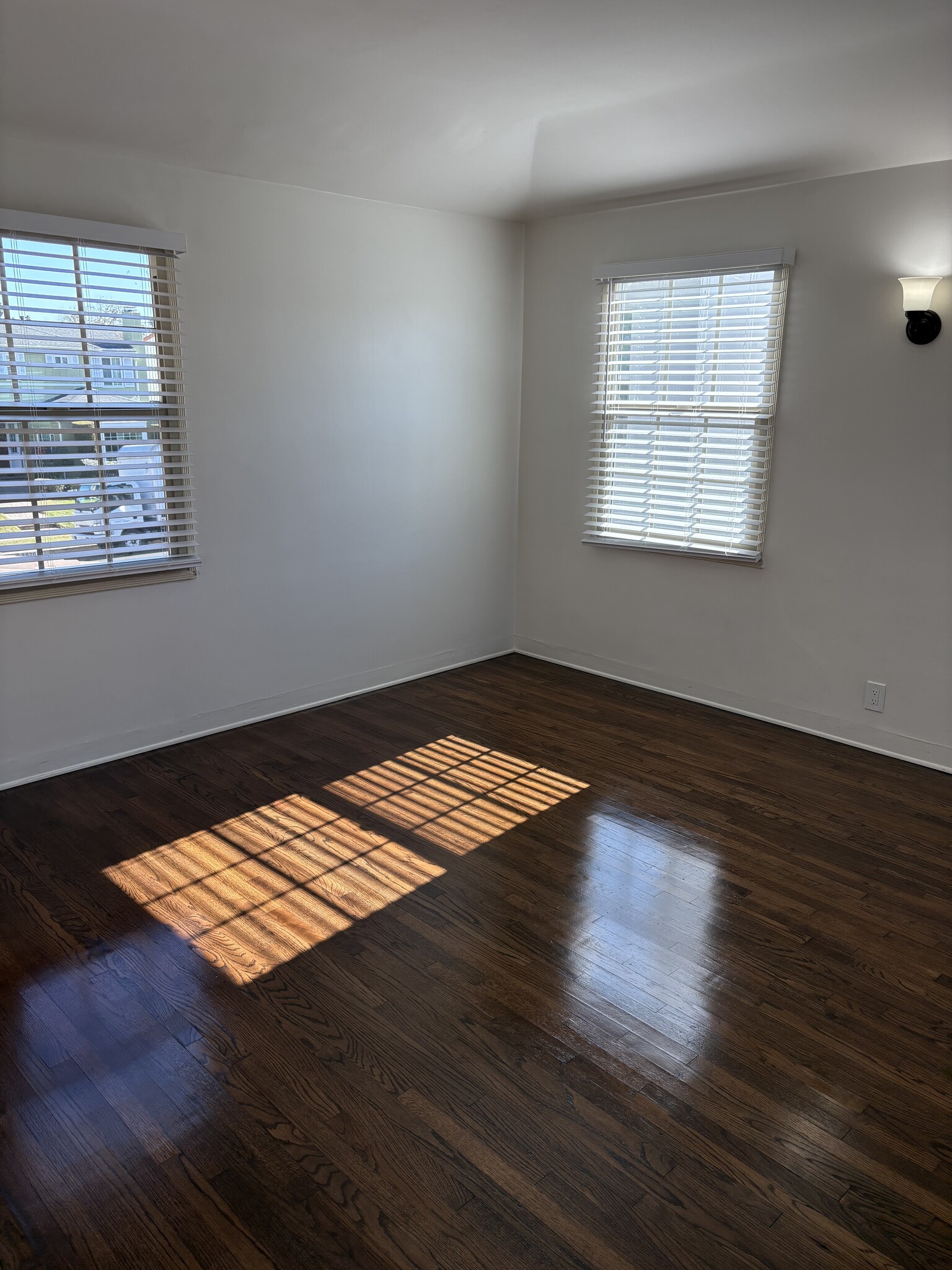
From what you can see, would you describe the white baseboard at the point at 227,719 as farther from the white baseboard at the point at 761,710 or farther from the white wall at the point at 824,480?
the white wall at the point at 824,480

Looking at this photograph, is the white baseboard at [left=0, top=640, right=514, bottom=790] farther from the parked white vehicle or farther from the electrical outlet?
the electrical outlet

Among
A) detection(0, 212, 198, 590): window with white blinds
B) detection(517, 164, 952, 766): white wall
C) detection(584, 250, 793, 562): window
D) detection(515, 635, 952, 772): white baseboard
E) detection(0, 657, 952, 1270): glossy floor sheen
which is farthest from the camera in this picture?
detection(584, 250, 793, 562): window

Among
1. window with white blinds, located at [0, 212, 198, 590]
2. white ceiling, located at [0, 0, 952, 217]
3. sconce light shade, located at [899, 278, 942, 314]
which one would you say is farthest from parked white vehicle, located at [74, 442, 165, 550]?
sconce light shade, located at [899, 278, 942, 314]

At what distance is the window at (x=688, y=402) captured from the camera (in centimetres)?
409

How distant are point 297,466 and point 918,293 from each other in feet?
8.80

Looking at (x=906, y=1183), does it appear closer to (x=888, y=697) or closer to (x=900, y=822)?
(x=900, y=822)

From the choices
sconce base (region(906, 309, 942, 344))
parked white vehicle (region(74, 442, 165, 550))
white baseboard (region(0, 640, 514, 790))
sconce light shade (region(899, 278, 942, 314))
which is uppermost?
sconce light shade (region(899, 278, 942, 314))

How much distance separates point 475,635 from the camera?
5.25 m

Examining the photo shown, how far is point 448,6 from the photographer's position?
7.90 feet

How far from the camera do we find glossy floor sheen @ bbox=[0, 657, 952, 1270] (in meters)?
1.72

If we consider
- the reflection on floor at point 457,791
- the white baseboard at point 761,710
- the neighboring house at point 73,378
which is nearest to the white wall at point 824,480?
the white baseboard at point 761,710

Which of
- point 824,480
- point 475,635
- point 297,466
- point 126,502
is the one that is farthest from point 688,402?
point 126,502

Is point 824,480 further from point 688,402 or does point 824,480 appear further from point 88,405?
point 88,405

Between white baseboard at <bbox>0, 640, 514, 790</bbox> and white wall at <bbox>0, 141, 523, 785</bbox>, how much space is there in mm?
11
